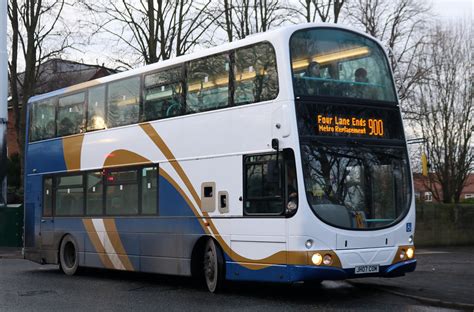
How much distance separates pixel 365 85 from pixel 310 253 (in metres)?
3.17

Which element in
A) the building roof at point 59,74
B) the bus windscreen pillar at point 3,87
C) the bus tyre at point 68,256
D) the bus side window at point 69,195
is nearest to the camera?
the bus side window at point 69,195

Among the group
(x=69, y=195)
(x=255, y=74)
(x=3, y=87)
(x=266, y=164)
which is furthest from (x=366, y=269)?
(x=3, y=87)

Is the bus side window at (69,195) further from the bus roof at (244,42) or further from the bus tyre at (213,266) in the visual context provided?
the bus tyre at (213,266)

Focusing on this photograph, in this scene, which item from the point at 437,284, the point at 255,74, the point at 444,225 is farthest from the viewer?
the point at 444,225

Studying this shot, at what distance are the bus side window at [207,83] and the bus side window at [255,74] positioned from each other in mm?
341

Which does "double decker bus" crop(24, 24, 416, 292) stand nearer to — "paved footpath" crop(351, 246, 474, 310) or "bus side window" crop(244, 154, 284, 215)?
"bus side window" crop(244, 154, 284, 215)

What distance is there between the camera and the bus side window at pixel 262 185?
11602 mm

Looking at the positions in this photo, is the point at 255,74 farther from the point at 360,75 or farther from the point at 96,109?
the point at 96,109

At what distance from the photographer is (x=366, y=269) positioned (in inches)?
450

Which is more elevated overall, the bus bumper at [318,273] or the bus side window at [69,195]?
the bus side window at [69,195]

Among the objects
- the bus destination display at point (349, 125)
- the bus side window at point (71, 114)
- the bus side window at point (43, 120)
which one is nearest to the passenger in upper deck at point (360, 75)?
the bus destination display at point (349, 125)

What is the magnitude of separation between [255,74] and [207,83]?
1407mm

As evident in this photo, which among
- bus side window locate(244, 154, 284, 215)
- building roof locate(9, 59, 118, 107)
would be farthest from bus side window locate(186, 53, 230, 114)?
building roof locate(9, 59, 118, 107)

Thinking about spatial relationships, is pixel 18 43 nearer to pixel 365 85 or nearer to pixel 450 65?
pixel 450 65
